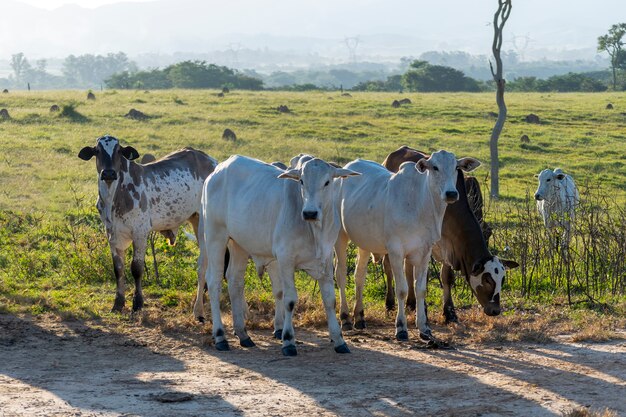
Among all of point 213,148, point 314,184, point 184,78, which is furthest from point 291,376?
point 184,78

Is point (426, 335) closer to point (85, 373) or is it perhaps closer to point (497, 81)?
point (85, 373)

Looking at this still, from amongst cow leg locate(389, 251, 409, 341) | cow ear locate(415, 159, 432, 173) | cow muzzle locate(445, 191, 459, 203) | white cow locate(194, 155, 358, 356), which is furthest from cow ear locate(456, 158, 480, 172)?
white cow locate(194, 155, 358, 356)

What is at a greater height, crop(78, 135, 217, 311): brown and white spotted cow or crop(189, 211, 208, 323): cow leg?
crop(78, 135, 217, 311): brown and white spotted cow

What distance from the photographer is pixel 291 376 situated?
8.08 m

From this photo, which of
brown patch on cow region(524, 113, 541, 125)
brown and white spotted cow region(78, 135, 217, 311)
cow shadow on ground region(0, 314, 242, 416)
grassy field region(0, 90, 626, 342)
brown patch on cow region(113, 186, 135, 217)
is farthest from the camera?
brown patch on cow region(524, 113, 541, 125)

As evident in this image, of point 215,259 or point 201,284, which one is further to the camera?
point 201,284

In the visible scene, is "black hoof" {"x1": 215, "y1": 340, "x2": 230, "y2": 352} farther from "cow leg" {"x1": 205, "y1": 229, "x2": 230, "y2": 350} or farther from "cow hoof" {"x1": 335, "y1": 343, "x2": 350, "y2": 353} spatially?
"cow hoof" {"x1": 335, "y1": 343, "x2": 350, "y2": 353}

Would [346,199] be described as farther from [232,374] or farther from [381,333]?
[232,374]

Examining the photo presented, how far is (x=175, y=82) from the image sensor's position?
3388 inches

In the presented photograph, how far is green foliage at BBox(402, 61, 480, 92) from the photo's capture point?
72188 millimetres

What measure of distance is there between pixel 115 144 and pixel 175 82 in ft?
250

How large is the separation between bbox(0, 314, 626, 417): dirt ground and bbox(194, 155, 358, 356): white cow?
39 cm

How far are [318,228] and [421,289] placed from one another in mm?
1418

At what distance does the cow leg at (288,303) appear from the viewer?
8.83m
